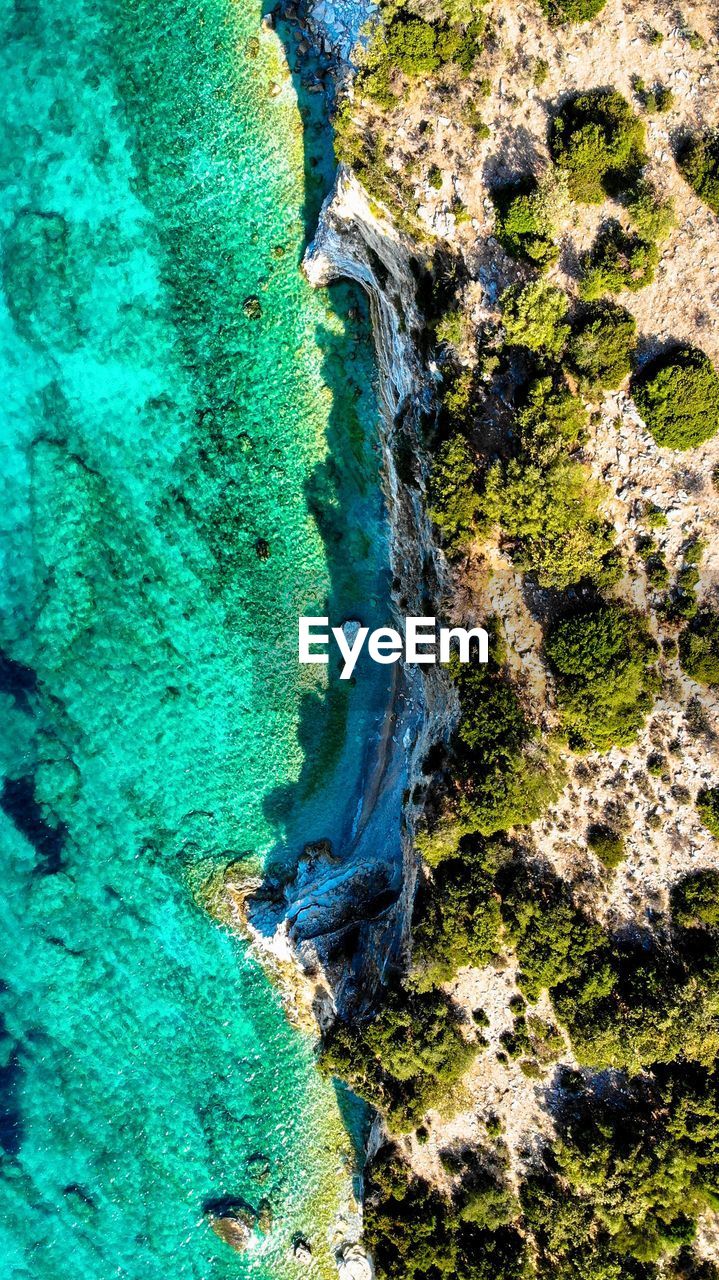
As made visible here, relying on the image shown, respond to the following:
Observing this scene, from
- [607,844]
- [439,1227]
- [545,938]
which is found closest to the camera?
[545,938]

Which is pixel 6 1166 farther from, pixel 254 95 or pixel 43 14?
pixel 43 14

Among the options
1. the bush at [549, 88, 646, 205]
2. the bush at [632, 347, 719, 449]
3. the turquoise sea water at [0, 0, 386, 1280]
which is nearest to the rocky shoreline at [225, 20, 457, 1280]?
the turquoise sea water at [0, 0, 386, 1280]

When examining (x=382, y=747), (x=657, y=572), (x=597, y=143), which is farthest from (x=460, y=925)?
(x=597, y=143)

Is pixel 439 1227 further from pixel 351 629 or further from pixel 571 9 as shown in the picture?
pixel 571 9

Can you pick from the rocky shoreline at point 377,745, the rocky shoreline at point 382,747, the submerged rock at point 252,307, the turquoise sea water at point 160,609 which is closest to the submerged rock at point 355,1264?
the rocky shoreline at point 377,745

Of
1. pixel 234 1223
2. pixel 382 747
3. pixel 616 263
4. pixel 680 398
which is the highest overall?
pixel 616 263

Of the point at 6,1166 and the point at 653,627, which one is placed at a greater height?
the point at 653,627

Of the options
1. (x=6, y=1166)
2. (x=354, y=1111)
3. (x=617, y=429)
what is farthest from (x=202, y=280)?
(x=6, y=1166)
